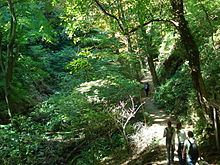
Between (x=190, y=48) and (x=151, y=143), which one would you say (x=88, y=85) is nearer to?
(x=151, y=143)

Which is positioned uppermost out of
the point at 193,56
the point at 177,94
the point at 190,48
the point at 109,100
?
the point at 190,48

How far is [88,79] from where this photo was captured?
11.3 meters

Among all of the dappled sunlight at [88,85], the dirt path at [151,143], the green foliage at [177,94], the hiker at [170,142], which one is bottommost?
the dirt path at [151,143]

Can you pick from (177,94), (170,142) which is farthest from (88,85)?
(177,94)

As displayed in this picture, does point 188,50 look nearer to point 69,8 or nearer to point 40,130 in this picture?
point 69,8

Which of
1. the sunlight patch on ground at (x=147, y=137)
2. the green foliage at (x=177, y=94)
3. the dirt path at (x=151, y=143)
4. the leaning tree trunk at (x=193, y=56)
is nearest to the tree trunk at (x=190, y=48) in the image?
the leaning tree trunk at (x=193, y=56)

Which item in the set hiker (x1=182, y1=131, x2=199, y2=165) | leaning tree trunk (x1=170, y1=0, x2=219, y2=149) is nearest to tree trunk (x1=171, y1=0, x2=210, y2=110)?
leaning tree trunk (x1=170, y1=0, x2=219, y2=149)

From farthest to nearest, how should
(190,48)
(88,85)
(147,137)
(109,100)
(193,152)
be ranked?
(109,100) → (147,137) → (88,85) → (190,48) → (193,152)

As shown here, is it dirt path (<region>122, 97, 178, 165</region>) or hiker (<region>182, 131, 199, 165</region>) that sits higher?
hiker (<region>182, 131, 199, 165</region>)

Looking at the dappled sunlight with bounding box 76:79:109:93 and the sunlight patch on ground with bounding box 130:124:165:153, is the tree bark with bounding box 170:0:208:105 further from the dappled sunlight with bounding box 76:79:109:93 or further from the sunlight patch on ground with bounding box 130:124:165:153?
the dappled sunlight with bounding box 76:79:109:93

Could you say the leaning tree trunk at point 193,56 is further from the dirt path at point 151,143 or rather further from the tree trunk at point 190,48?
the dirt path at point 151,143

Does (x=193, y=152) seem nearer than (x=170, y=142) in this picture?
Yes

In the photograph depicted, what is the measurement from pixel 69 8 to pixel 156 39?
9.80 meters

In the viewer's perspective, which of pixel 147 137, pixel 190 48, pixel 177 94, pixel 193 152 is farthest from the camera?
pixel 177 94
